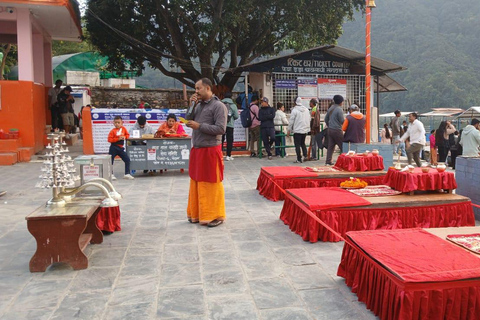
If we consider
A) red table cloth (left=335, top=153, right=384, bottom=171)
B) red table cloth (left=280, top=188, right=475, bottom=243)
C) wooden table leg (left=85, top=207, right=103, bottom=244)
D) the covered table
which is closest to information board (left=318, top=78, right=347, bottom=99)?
red table cloth (left=335, top=153, right=384, bottom=171)

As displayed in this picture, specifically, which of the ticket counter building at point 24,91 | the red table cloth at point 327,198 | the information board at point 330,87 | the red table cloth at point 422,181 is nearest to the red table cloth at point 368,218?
the red table cloth at point 327,198

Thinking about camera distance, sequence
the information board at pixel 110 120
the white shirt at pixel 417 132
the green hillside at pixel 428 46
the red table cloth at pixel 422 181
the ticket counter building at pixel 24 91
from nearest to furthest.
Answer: the red table cloth at pixel 422 181 → the white shirt at pixel 417 132 → the ticket counter building at pixel 24 91 → the information board at pixel 110 120 → the green hillside at pixel 428 46

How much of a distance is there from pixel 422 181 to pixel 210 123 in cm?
287

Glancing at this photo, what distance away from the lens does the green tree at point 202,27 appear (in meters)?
15.0

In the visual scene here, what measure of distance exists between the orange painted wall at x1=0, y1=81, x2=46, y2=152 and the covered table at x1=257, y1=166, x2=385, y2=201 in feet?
26.0

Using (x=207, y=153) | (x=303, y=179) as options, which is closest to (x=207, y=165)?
(x=207, y=153)

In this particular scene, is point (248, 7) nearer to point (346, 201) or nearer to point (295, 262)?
point (346, 201)

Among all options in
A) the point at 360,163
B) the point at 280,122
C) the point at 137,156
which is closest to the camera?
the point at 360,163

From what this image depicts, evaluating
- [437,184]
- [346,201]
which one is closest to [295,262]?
[346,201]

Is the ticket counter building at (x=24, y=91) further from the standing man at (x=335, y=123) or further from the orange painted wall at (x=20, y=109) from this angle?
the standing man at (x=335, y=123)

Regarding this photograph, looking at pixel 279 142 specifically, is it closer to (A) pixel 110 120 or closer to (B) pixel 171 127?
(B) pixel 171 127

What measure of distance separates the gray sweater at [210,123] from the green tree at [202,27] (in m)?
9.08

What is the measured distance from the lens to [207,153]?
572 centimetres

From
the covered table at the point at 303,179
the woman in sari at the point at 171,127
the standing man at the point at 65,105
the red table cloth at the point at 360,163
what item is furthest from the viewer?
the standing man at the point at 65,105
